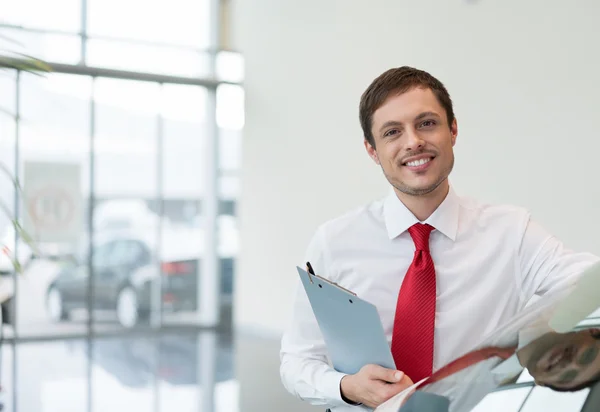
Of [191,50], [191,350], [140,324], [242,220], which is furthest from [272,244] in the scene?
[191,50]

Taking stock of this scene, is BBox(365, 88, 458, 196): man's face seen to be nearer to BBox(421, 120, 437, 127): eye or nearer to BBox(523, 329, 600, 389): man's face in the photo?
BBox(421, 120, 437, 127): eye

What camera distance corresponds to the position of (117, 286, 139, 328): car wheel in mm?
8453

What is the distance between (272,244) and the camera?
780cm

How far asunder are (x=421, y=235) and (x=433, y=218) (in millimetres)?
45

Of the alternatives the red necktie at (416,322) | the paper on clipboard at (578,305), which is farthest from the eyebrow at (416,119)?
the paper on clipboard at (578,305)

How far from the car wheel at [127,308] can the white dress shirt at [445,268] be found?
23.9 feet

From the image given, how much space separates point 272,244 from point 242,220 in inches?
31.2

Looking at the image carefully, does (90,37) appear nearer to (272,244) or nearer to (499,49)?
(272,244)

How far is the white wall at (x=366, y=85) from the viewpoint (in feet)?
14.1

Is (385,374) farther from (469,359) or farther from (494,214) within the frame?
(494,214)

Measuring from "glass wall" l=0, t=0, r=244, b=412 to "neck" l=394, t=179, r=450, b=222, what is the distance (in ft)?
20.1

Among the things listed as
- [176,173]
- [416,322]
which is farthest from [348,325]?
[176,173]

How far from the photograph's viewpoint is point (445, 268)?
4.78 ft

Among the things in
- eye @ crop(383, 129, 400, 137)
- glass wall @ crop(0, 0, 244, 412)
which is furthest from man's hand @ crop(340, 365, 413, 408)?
glass wall @ crop(0, 0, 244, 412)
